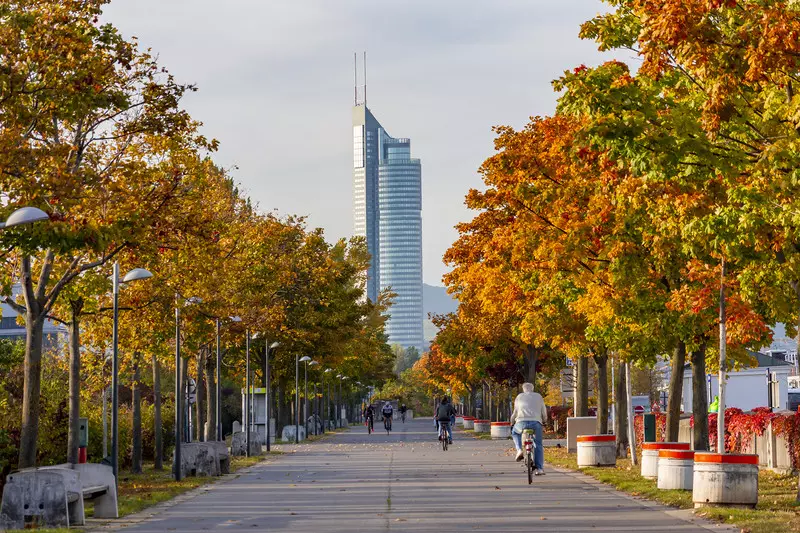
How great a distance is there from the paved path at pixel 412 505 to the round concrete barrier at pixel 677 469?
2.51 feet

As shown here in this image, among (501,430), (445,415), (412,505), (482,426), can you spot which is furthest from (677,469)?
(482,426)

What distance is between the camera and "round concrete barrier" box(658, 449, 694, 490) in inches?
822

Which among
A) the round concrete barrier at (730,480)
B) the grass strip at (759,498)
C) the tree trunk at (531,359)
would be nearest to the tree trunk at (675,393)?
the grass strip at (759,498)

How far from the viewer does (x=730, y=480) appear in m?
17.5

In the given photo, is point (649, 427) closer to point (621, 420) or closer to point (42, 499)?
point (621, 420)

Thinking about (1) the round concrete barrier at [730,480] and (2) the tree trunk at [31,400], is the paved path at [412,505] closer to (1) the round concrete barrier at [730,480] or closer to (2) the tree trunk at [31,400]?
(1) the round concrete barrier at [730,480]

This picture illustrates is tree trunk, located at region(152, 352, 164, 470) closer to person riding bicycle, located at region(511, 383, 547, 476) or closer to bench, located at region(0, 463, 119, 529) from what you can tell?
person riding bicycle, located at region(511, 383, 547, 476)

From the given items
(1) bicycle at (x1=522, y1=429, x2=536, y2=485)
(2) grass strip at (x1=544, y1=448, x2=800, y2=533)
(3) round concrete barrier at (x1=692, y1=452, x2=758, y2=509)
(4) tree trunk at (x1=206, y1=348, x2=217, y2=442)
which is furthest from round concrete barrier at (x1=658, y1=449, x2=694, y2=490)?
(4) tree trunk at (x1=206, y1=348, x2=217, y2=442)

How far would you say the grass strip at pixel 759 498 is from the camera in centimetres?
1549

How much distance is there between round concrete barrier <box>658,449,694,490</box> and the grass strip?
21 centimetres

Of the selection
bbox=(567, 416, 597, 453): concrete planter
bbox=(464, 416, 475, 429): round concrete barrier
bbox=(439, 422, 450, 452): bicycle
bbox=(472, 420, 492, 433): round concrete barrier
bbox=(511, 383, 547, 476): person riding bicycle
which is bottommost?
bbox=(464, 416, 475, 429): round concrete barrier

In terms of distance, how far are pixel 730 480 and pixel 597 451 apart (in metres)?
12.5

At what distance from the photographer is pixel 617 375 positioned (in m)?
36.6

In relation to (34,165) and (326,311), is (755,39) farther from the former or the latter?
(326,311)
